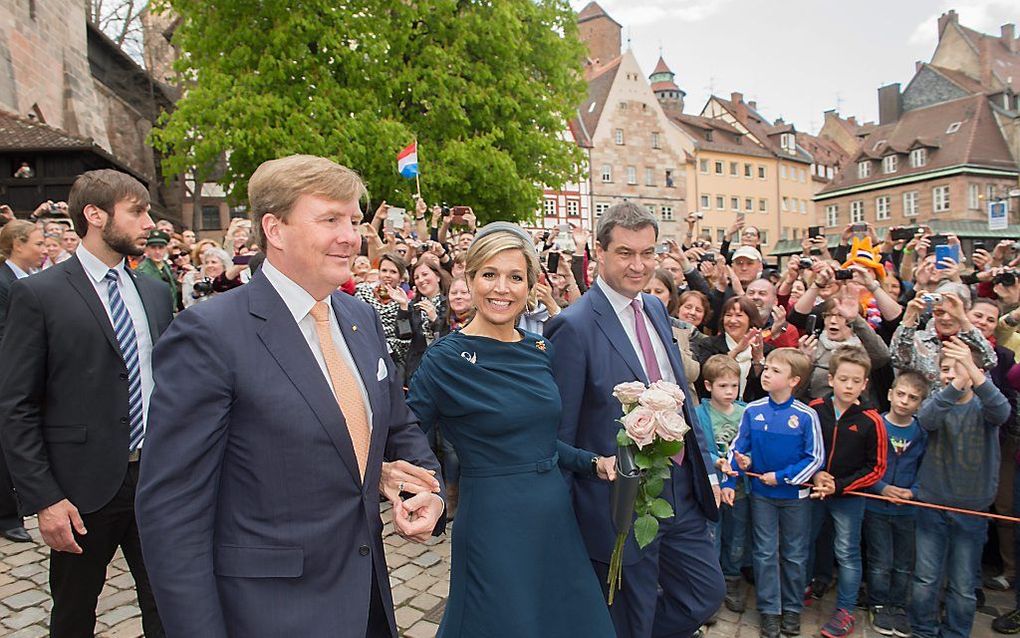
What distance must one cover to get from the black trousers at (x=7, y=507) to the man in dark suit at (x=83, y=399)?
335cm

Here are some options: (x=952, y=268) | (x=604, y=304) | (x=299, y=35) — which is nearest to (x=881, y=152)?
(x=299, y=35)

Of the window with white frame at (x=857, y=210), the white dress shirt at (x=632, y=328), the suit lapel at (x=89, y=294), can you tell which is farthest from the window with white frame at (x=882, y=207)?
the suit lapel at (x=89, y=294)

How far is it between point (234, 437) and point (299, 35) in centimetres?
1711

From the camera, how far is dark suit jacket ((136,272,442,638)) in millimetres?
1920

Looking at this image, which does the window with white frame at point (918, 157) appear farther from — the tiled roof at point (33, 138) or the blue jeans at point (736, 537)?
the blue jeans at point (736, 537)

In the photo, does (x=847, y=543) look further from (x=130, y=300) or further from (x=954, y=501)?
(x=130, y=300)

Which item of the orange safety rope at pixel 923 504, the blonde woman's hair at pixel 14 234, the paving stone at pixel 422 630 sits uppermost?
the blonde woman's hair at pixel 14 234

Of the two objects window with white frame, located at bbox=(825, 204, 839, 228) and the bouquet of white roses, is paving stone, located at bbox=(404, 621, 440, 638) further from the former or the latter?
window with white frame, located at bbox=(825, 204, 839, 228)

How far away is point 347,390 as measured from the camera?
2271mm

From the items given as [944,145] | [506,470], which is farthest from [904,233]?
[944,145]

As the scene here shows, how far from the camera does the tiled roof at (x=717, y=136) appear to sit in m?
58.1

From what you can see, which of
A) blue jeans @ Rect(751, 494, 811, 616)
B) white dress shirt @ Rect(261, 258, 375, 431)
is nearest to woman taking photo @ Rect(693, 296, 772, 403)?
blue jeans @ Rect(751, 494, 811, 616)

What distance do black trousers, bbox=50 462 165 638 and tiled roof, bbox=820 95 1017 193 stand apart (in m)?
55.3

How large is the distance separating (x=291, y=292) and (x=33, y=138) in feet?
60.7
